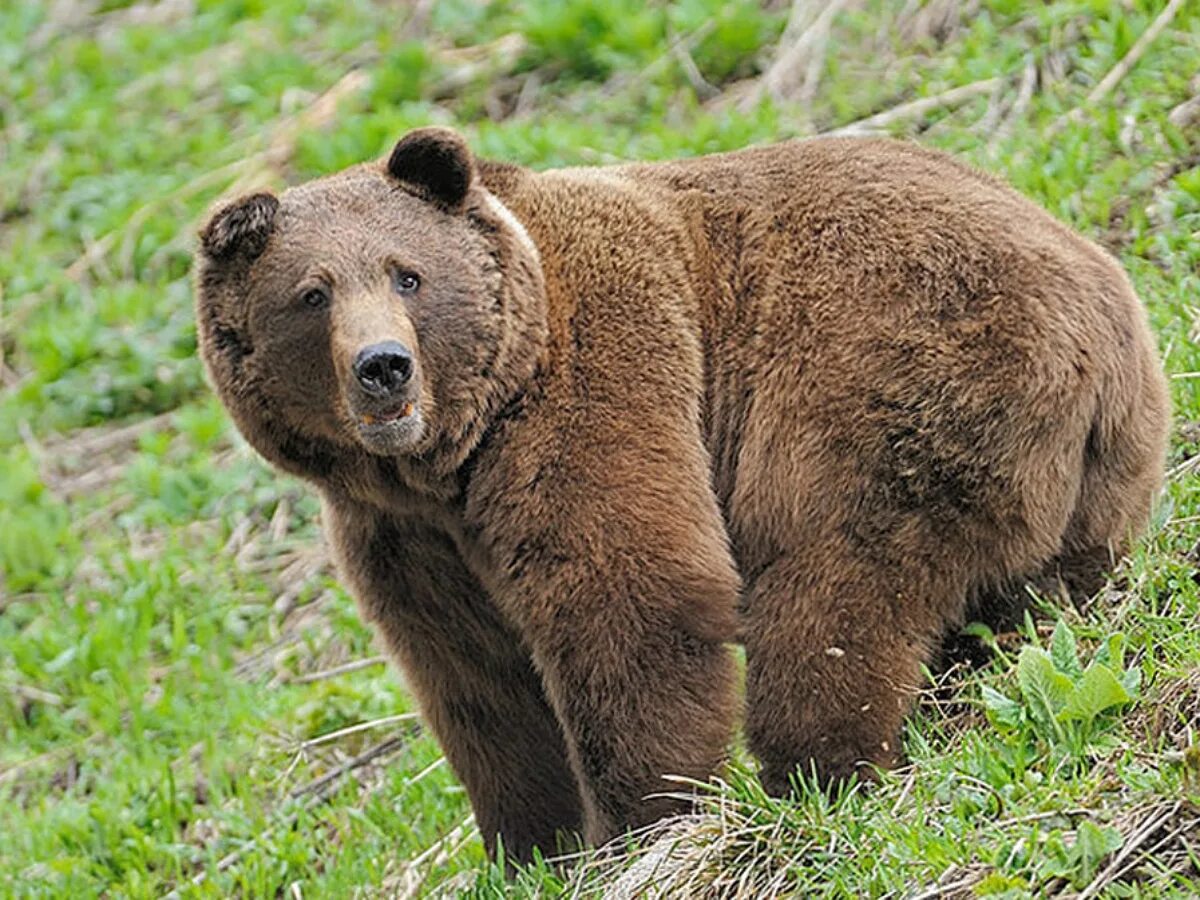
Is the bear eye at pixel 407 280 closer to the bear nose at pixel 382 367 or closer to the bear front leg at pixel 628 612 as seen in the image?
the bear nose at pixel 382 367

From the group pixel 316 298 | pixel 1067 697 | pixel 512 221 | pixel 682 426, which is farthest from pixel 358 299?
pixel 1067 697

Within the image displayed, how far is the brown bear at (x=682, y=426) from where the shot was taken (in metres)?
5.42

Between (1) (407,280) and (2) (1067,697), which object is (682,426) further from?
(2) (1067,697)

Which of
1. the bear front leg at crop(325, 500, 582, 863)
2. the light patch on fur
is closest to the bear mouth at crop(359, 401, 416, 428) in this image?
the bear front leg at crop(325, 500, 582, 863)

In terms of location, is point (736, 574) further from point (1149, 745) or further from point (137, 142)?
point (137, 142)

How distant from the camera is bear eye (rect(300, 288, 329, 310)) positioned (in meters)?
5.71

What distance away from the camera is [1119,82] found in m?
8.78

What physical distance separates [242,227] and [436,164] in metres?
0.61

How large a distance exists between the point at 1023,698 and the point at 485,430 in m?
1.71

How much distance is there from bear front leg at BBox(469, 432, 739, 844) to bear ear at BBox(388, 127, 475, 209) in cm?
94

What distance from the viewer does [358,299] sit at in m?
5.61

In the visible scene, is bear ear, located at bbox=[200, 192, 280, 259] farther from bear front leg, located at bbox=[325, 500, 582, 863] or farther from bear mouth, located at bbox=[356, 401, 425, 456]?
bear front leg, located at bbox=[325, 500, 582, 863]

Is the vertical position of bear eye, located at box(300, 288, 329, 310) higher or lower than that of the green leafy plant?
higher

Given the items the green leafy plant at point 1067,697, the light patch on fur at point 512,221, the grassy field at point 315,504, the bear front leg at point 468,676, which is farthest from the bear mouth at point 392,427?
the green leafy plant at point 1067,697
